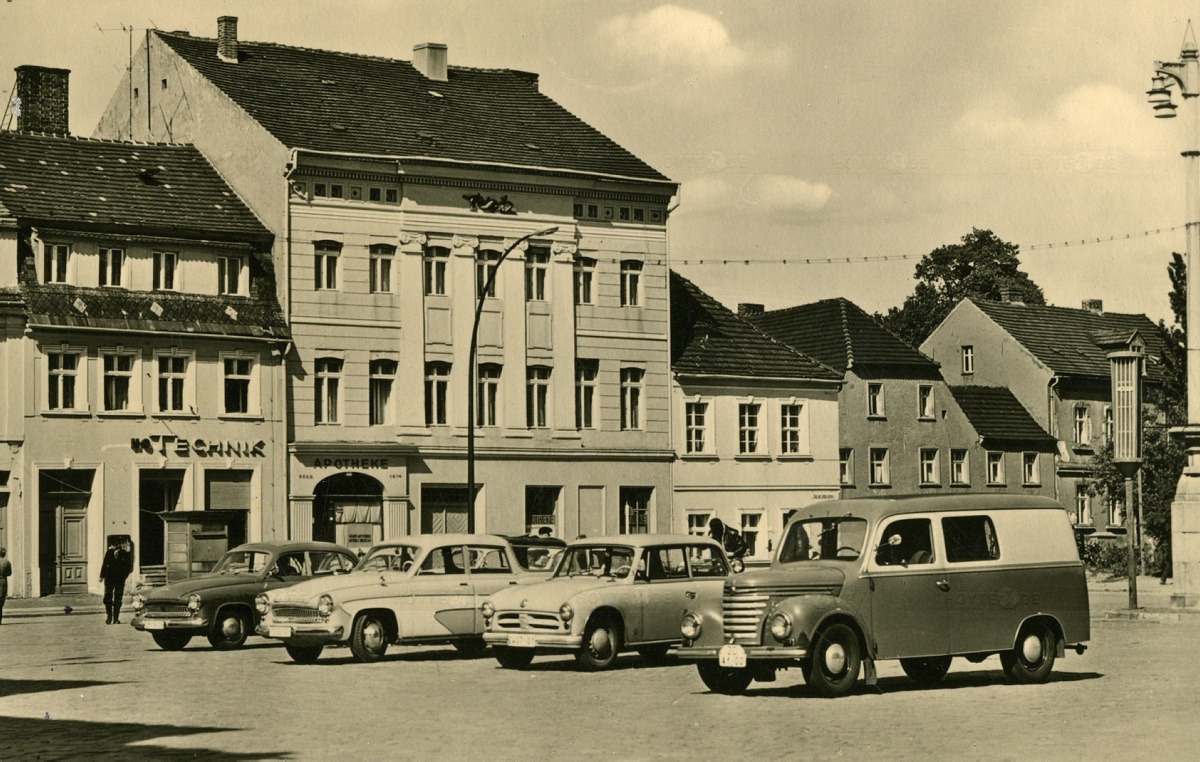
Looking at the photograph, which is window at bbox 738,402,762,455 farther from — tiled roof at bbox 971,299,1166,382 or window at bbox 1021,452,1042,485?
tiled roof at bbox 971,299,1166,382

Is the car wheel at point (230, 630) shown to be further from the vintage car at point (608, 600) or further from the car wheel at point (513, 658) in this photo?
the car wheel at point (513, 658)

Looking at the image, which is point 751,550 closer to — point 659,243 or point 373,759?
point 659,243

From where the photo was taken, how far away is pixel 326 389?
49562 mm

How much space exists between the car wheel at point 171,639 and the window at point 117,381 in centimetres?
1865

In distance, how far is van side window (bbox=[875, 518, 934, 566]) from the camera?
19.5 metres

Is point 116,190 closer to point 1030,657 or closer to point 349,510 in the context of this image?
point 349,510

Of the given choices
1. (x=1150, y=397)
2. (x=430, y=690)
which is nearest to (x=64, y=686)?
(x=430, y=690)

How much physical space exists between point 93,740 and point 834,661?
23.8ft

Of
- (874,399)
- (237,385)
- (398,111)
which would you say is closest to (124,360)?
(237,385)

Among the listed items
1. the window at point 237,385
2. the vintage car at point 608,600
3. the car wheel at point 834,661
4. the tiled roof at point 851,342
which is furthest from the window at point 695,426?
the car wheel at point 834,661

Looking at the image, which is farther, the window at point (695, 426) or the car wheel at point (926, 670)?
the window at point (695, 426)

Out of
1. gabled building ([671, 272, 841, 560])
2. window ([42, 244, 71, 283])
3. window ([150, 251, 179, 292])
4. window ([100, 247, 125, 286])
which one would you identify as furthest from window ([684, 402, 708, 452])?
window ([42, 244, 71, 283])

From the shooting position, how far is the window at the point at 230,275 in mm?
48188

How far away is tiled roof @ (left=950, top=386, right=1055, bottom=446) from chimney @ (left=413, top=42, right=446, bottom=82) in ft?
83.2
